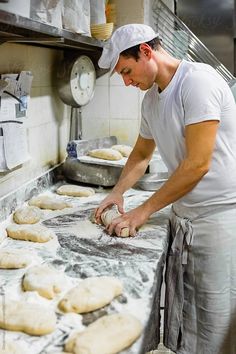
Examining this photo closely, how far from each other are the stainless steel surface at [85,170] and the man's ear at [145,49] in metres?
0.75

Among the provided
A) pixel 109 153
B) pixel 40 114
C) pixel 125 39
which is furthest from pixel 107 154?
pixel 125 39

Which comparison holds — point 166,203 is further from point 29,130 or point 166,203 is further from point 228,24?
point 228,24

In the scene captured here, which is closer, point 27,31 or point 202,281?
point 27,31

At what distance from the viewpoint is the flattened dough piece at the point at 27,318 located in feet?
3.06

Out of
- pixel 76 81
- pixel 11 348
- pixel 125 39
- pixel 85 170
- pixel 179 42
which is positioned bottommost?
pixel 11 348

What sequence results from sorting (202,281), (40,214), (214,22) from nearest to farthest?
(202,281), (40,214), (214,22)

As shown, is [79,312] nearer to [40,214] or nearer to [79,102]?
[40,214]

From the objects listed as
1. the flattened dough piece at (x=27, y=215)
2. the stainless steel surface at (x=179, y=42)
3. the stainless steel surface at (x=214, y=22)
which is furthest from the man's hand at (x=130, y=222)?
the stainless steel surface at (x=214, y=22)

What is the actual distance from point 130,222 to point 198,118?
16.6 inches

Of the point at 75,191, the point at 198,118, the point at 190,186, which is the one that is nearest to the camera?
the point at 198,118

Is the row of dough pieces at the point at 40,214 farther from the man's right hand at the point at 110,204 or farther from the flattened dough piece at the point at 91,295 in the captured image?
the flattened dough piece at the point at 91,295

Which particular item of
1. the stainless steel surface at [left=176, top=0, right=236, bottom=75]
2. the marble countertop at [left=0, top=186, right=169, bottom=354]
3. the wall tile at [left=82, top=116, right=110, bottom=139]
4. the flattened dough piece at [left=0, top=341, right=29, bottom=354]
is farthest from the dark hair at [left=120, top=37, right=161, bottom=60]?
the stainless steel surface at [left=176, top=0, right=236, bottom=75]

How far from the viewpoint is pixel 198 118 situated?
1370mm

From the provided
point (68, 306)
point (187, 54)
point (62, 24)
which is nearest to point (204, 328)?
point (68, 306)
